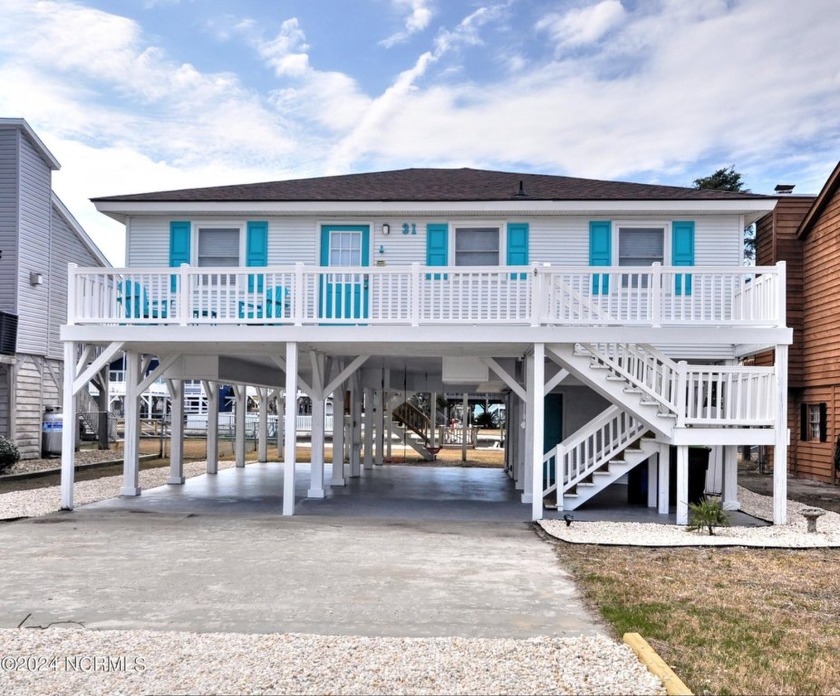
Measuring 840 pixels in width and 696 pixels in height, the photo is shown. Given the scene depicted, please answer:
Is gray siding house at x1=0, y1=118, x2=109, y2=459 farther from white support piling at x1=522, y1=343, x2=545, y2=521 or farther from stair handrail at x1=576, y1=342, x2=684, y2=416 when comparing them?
stair handrail at x1=576, y1=342, x2=684, y2=416

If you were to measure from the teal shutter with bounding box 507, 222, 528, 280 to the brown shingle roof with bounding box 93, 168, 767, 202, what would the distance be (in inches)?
23.0

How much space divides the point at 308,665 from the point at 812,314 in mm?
18042

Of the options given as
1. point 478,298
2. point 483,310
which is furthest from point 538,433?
point 483,310

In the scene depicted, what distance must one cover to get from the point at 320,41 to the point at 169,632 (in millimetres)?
18605

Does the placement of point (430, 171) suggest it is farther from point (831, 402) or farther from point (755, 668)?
point (755, 668)

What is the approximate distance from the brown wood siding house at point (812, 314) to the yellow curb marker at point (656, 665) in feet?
47.7

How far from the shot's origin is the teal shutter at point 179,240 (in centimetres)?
1383

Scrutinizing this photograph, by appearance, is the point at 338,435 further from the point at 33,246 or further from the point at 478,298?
the point at 33,246

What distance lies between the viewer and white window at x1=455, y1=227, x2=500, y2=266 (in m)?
13.6

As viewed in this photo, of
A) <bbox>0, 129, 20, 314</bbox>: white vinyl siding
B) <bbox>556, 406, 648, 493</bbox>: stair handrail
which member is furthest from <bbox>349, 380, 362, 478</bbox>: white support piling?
<bbox>0, 129, 20, 314</bbox>: white vinyl siding

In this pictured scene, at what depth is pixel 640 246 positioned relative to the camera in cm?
1336

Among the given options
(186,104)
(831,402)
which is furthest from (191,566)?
(186,104)

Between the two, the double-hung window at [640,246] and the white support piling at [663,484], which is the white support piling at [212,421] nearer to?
the double-hung window at [640,246]

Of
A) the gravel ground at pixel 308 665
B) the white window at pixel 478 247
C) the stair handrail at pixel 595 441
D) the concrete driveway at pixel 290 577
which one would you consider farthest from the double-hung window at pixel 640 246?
the gravel ground at pixel 308 665
